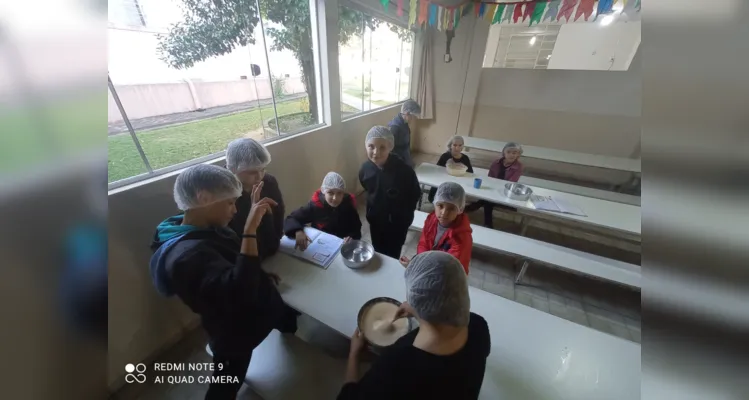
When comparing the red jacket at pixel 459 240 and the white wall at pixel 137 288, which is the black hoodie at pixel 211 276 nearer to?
the white wall at pixel 137 288

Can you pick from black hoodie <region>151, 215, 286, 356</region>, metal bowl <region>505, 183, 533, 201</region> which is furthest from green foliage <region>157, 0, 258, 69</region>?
metal bowl <region>505, 183, 533, 201</region>

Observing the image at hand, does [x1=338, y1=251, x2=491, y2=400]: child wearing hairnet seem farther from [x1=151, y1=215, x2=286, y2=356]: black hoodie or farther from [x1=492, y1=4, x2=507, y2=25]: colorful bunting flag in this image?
[x1=492, y1=4, x2=507, y2=25]: colorful bunting flag

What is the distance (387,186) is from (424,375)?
1289 millimetres

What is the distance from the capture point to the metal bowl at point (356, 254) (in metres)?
1.43

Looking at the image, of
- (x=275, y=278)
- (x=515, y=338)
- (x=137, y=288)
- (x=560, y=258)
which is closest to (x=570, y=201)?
(x=560, y=258)

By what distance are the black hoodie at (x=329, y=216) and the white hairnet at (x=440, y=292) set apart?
1025 mm

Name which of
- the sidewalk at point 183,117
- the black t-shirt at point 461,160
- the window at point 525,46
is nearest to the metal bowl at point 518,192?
the black t-shirt at point 461,160

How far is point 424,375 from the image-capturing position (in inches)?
29.2

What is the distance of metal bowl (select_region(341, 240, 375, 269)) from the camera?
1.43m

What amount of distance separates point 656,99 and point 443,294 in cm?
69

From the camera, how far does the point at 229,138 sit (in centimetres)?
198

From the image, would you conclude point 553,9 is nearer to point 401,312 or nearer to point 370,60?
point 370,60

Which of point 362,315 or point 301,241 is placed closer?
point 362,315

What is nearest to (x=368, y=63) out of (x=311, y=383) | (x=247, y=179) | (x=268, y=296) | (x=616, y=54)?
(x=247, y=179)
